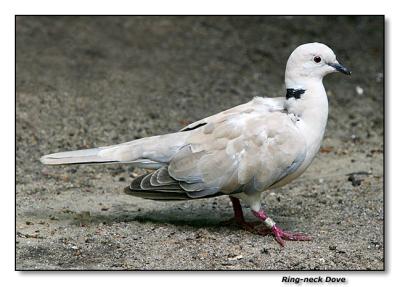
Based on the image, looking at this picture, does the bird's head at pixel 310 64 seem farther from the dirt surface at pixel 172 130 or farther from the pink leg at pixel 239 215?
the dirt surface at pixel 172 130

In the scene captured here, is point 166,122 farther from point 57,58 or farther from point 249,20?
point 249,20

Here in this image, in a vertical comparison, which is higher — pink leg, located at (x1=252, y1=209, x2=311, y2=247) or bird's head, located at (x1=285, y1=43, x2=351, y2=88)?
bird's head, located at (x1=285, y1=43, x2=351, y2=88)

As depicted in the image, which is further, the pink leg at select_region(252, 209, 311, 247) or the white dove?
the pink leg at select_region(252, 209, 311, 247)

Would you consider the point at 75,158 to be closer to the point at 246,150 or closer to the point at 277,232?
the point at 246,150

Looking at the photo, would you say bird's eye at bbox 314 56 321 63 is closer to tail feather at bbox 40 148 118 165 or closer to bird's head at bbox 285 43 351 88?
bird's head at bbox 285 43 351 88

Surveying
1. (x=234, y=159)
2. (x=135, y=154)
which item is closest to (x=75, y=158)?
(x=135, y=154)

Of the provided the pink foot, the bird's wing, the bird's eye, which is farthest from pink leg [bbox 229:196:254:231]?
the bird's eye

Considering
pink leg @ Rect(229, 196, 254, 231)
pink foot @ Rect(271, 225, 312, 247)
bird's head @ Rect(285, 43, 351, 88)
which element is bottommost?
pink foot @ Rect(271, 225, 312, 247)

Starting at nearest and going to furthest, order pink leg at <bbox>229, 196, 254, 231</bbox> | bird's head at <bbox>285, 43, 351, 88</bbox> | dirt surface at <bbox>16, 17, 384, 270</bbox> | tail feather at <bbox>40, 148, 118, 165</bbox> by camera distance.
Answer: dirt surface at <bbox>16, 17, 384, 270</bbox> → bird's head at <bbox>285, 43, 351, 88</bbox> → tail feather at <bbox>40, 148, 118, 165</bbox> → pink leg at <bbox>229, 196, 254, 231</bbox>
